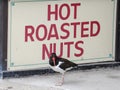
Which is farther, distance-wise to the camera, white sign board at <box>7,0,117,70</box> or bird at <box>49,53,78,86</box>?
white sign board at <box>7,0,117,70</box>

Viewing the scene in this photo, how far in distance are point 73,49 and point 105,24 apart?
2.15ft

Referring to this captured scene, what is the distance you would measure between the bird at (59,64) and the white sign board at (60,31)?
0.38m

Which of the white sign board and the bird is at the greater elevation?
the white sign board

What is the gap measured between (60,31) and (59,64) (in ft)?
2.10

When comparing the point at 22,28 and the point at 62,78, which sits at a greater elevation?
the point at 22,28

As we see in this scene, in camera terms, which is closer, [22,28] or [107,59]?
[22,28]

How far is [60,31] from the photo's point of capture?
27.1ft

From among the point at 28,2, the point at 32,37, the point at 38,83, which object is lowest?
the point at 38,83

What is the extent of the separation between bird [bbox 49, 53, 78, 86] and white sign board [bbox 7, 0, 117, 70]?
379 mm

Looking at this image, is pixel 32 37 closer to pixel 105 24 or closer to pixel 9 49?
pixel 9 49

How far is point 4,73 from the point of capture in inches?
316

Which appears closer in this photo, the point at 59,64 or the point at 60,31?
the point at 59,64

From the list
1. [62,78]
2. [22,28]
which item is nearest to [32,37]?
[22,28]

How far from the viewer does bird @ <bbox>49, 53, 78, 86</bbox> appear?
781cm
